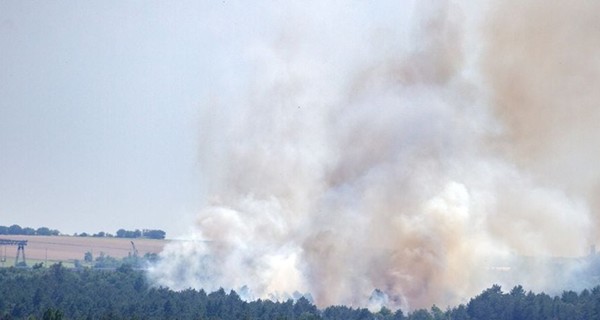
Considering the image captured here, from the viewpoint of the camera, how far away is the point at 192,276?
513 ft

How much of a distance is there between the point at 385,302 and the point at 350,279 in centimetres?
786

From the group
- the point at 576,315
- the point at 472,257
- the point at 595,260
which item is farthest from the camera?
the point at 595,260

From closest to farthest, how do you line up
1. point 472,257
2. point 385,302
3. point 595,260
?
point 385,302 < point 472,257 < point 595,260

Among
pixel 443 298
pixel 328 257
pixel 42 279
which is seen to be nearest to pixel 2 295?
pixel 42 279

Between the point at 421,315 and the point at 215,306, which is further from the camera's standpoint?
the point at 421,315

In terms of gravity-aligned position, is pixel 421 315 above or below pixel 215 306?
below

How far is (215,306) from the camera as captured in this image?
446ft

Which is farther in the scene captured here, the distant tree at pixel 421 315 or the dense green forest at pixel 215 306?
the distant tree at pixel 421 315

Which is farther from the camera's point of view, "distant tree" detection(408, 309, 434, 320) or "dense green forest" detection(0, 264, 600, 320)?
"distant tree" detection(408, 309, 434, 320)

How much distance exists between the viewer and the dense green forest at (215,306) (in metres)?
131

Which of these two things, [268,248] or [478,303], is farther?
[268,248]

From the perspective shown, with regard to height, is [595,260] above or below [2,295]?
above

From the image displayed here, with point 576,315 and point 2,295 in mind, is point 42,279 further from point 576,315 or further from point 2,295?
point 576,315

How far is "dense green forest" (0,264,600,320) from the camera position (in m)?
131
